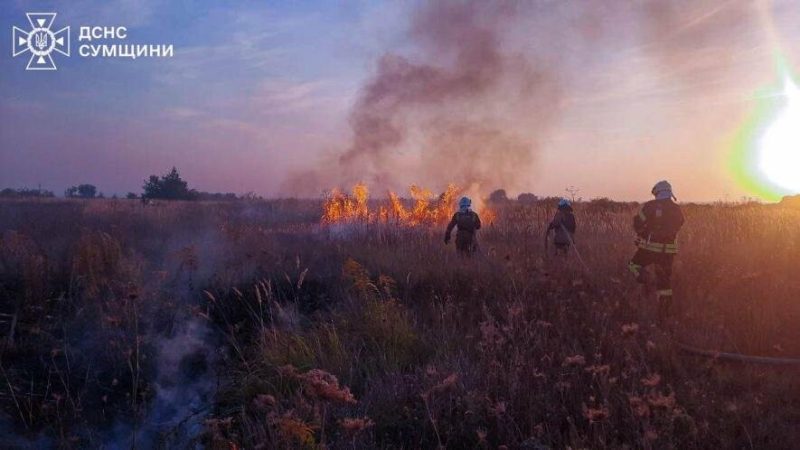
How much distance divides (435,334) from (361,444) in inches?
106

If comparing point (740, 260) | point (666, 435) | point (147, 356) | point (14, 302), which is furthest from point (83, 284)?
point (740, 260)

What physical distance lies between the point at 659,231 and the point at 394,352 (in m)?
4.09

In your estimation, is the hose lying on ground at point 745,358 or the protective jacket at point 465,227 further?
the protective jacket at point 465,227

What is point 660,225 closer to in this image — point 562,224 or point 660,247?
point 660,247

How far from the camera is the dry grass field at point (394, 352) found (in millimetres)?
4688

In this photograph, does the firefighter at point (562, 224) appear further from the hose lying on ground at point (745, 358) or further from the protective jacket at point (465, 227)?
the hose lying on ground at point (745, 358)

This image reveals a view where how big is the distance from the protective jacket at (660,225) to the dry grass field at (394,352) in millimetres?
769

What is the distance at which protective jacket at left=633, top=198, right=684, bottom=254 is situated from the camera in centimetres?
802

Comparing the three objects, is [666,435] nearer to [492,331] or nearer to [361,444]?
[492,331]

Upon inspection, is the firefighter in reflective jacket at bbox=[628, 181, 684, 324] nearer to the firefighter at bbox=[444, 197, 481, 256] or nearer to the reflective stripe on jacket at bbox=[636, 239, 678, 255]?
the reflective stripe on jacket at bbox=[636, 239, 678, 255]

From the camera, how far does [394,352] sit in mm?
6461

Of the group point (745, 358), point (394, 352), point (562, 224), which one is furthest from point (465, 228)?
point (745, 358)

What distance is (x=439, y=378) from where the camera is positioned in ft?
17.7

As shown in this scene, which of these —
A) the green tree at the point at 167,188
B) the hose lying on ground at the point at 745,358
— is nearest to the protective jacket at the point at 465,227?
the hose lying on ground at the point at 745,358
